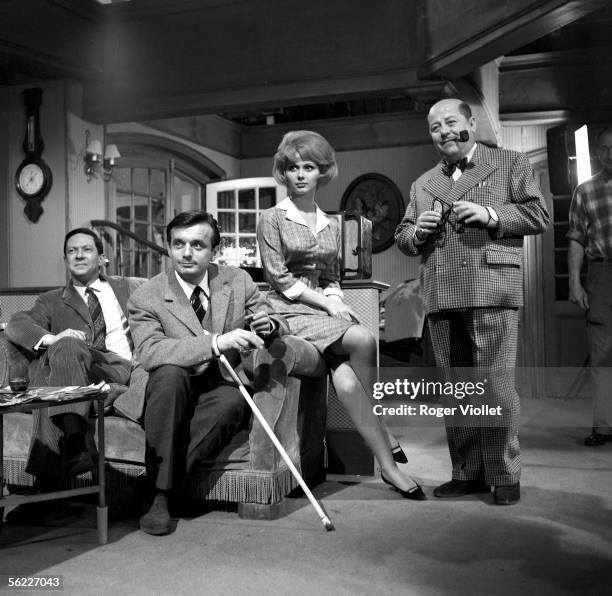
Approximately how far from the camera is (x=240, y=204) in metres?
7.64

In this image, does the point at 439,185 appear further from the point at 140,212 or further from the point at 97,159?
the point at 140,212

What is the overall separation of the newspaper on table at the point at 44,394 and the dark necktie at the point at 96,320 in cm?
72

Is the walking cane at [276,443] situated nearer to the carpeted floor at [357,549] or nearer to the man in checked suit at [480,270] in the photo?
the carpeted floor at [357,549]

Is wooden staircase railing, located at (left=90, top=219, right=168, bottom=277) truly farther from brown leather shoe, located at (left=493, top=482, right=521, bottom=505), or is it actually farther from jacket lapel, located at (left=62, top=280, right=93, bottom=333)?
brown leather shoe, located at (left=493, top=482, right=521, bottom=505)

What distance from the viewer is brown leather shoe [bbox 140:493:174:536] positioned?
2.45 metres

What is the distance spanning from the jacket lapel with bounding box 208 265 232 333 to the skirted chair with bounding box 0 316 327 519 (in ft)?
0.58

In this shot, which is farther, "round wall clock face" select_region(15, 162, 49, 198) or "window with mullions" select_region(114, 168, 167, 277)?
"window with mullions" select_region(114, 168, 167, 277)

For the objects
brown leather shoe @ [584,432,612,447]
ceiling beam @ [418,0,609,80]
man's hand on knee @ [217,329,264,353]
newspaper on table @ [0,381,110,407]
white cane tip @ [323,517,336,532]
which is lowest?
brown leather shoe @ [584,432,612,447]

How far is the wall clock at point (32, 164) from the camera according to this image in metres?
6.58

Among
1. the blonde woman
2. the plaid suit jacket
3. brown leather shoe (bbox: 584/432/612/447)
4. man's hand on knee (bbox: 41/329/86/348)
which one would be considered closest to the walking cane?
the blonde woman

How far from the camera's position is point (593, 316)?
4.15 metres

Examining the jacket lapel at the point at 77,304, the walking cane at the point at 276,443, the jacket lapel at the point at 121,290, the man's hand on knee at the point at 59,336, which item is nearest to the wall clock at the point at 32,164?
the jacket lapel at the point at 121,290

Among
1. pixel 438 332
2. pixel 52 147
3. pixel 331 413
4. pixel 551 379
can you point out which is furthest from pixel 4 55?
pixel 551 379

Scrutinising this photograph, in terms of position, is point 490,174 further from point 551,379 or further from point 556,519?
point 551,379
